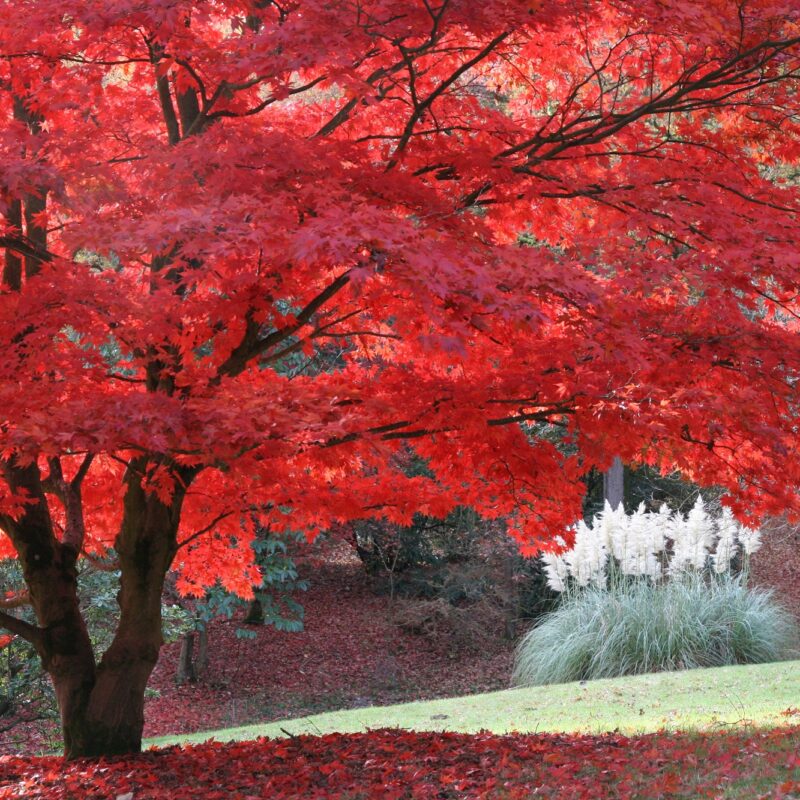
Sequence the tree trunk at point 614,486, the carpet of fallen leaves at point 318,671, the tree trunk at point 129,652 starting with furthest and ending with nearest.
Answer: the tree trunk at point 614,486
the carpet of fallen leaves at point 318,671
the tree trunk at point 129,652

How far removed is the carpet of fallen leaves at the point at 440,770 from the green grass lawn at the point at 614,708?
110cm

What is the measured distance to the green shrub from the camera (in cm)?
1099

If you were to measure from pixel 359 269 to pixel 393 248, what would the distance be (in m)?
0.23

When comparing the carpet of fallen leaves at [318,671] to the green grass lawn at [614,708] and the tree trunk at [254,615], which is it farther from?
the green grass lawn at [614,708]

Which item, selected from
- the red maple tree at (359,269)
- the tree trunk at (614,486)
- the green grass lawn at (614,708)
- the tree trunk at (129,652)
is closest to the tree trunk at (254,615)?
the green grass lawn at (614,708)

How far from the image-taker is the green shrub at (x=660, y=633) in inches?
433

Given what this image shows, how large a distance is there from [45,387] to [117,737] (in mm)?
2543

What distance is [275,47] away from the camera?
436 cm

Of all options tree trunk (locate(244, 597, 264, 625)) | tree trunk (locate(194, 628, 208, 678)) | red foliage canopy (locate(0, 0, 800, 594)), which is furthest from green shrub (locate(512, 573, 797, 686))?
tree trunk (locate(244, 597, 264, 625))

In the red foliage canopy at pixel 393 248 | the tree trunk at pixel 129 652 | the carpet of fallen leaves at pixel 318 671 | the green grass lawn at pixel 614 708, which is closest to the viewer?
the red foliage canopy at pixel 393 248

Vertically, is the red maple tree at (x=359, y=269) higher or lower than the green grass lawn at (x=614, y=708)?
higher

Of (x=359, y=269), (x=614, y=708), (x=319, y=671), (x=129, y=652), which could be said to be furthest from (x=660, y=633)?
(x=359, y=269)

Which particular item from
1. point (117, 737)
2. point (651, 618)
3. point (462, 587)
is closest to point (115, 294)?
point (117, 737)

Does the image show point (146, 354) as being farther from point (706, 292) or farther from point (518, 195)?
point (706, 292)
